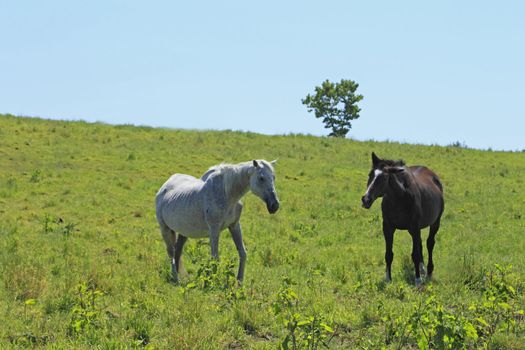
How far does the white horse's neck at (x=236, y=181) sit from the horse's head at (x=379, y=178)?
2.17 meters

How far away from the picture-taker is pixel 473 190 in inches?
972

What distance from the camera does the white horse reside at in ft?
31.4

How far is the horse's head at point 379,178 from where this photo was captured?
413 inches

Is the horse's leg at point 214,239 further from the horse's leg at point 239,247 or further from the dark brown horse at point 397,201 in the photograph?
the dark brown horse at point 397,201

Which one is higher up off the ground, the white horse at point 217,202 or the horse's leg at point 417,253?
the white horse at point 217,202

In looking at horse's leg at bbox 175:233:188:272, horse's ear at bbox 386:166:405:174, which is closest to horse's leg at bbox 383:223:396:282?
horse's ear at bbox 386:166:405:174

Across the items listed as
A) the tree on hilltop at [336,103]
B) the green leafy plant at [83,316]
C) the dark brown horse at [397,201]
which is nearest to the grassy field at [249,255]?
the green leafy plant at [83,316]

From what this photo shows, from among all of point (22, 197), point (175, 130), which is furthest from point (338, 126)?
point (22, 197)

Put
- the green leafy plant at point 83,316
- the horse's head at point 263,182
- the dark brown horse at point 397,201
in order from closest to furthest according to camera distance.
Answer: the green leafy plant at point 83,316 < the horse's head at point 263,182 < the dark brown horse at point 397,201

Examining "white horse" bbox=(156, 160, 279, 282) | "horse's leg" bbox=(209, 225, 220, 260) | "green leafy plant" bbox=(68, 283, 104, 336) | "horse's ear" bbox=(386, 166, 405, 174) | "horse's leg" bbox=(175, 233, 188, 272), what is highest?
"horse's ear" bbox=(386, 166, 405, 174)

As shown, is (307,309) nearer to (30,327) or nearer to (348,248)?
(30,327)

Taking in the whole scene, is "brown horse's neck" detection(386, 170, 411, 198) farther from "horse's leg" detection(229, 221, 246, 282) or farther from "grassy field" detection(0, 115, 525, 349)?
"horse's leg" detection(229, 221, 246, 282)

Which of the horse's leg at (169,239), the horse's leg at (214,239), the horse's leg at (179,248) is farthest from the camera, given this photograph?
the horse's leg at (169,239)

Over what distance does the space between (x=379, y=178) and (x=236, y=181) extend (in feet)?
8.85
